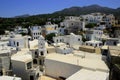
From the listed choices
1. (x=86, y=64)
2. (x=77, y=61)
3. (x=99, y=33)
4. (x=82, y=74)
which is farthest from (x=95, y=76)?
(x=99, y=33)

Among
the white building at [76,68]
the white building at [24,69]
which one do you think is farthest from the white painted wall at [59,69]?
the white building at [24,69]

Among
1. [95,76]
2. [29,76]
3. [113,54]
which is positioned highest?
[113,54]

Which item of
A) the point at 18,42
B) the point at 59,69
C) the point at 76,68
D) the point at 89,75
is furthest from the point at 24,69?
the point at 18,42

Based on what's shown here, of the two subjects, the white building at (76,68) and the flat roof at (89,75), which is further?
the white building at (76,68)

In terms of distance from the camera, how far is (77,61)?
78.6ft

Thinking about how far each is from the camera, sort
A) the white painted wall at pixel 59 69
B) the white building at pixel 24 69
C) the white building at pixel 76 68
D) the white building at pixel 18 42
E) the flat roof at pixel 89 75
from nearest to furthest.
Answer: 1. the flat roof at pixel 89 75
2. the white building at pixel 76 68
3. the white painted wall at pixel 59 69
4. the white building at pixel 24 69
5. the white building at pixel 18 42

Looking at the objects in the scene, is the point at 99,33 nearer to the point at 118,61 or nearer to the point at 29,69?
the point at 118,61

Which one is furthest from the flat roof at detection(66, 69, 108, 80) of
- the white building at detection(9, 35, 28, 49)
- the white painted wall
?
the white building at detection(9, 35, 28, 49)

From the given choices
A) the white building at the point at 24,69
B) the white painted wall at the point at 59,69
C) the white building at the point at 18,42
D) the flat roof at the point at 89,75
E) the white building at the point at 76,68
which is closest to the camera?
the flat roof at the point at 89,75

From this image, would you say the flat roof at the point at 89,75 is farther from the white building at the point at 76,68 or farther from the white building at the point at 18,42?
the white building at the point at 18,42

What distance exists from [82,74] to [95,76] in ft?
5.27

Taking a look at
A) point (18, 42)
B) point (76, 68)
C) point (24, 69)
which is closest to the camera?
point (76, 68)

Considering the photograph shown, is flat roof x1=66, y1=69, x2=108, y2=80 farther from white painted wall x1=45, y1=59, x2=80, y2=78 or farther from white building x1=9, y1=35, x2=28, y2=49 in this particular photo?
white building x1=9, y1=35, x2=28, y2=49

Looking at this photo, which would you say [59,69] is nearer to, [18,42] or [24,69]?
[24,69]
